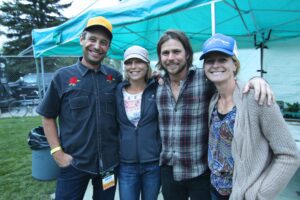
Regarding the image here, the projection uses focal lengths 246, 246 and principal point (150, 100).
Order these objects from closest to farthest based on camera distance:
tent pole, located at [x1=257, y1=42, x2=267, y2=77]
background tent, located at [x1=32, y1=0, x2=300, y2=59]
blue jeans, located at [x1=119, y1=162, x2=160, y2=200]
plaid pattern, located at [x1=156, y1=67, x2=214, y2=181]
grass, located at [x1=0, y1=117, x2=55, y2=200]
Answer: plaid pattern, located at [x1=156, y1=67, x2=214, y2=181] < blue jeans, located at [x1=119, y1=162, x2=160, y2=200] < background tent, located at [x1=32, y1=0, x2=300, y2=59] < grass, located at [x1=0, y1=117, x2=55, y2=200] < tent pole, located at [x1=257, y1=42, x2=267, y2=77]

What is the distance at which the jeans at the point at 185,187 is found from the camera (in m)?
1.81

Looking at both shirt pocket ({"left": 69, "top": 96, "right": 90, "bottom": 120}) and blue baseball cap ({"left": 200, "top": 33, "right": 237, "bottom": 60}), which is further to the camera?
shirt pocket ({"left": 69, "top": 96, "right": 90, "bottom": 120})

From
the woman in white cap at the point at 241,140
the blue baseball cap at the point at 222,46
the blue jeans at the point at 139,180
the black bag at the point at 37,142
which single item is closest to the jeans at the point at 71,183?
the blue jeans at the point at 139,180

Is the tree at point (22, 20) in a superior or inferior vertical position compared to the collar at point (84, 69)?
superior

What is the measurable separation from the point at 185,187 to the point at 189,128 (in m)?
0.48

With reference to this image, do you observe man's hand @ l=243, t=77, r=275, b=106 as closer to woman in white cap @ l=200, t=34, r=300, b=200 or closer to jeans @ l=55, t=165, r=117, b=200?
woman in white cap @ l=200, t=34, r=300, b=200

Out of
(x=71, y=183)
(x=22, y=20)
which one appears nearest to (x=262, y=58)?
(x=71, y=183)

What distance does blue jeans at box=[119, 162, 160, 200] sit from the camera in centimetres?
203

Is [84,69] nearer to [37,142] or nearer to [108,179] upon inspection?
[108,179]

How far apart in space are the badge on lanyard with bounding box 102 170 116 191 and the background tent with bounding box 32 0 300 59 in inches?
57.7

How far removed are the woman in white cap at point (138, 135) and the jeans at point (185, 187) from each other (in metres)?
0.11

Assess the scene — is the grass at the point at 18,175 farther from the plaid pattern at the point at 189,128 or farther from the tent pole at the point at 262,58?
the tent pole at the point at 262,58

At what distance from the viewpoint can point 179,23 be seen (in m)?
5.33

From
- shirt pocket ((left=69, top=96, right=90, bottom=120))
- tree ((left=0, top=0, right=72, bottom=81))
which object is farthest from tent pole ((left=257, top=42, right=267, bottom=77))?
tree ((left=0, top=0, right=72, bottom=81))
